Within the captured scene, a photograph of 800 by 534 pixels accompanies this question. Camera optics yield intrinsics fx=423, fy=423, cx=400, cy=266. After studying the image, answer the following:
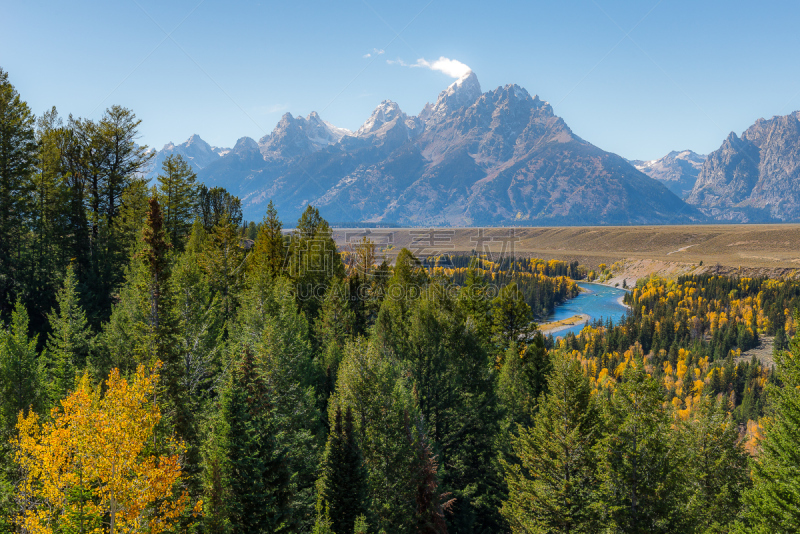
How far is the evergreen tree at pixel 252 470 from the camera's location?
18688 millimetres

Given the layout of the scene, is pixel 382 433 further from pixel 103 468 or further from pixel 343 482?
pixel 103 468

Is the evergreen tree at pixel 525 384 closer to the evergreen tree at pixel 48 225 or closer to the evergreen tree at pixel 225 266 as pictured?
the evergreen tree at pixel 225 266

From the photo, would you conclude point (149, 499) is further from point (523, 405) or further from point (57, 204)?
point (57, 204)

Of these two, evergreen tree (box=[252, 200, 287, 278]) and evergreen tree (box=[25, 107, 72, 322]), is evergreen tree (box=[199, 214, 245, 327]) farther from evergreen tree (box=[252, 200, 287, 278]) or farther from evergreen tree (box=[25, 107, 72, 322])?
evergreen tree (box=[25, 107, 72, 322])

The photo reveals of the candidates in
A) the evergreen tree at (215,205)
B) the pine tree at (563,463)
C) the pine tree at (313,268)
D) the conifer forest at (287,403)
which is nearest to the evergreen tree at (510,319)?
the conifer forest at (287,403)

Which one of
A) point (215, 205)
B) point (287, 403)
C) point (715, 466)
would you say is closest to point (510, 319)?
point (715, 466)

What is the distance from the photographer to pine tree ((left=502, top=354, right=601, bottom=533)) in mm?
21969

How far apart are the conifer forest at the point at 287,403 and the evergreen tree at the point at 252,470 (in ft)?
0.35

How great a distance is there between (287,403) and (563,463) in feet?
52.6

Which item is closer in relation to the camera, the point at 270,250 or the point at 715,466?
the point at 715,466

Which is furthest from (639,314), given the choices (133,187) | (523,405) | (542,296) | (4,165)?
(4,165)

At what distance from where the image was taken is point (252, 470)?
19.0 meters

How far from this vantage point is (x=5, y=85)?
4012cm

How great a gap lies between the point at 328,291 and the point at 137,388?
2879 centimetres
